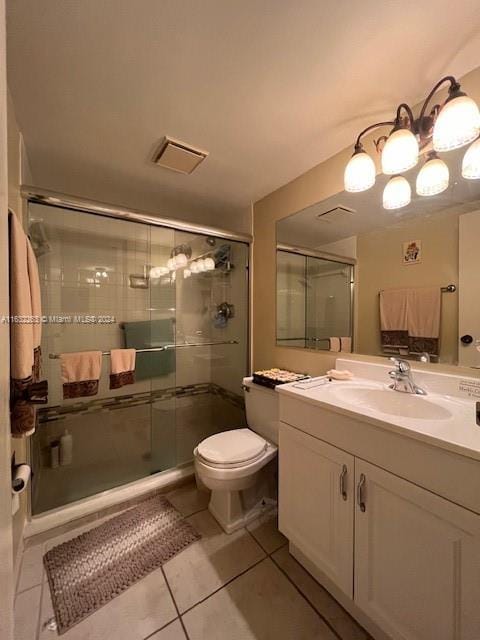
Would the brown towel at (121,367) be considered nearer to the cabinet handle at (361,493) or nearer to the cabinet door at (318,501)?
the cabinet door at (318,501)

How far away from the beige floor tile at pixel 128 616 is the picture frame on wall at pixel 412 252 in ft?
5.98

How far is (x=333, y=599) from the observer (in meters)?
1.06

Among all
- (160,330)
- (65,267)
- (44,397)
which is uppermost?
(65,267)

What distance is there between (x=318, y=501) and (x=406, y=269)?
1.13 m

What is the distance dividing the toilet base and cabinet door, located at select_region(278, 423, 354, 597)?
0.31 m

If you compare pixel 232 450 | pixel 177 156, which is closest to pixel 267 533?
pixel 232 450

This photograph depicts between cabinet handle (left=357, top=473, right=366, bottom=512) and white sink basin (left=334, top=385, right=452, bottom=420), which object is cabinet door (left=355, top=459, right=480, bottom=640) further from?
white sink basin (left=334, top=385, right=452, bottom=420)

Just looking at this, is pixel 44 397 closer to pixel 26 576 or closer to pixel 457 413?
pixel 26 576

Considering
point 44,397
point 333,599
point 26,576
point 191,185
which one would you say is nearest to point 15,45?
point 191,185

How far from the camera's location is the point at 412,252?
1.23m

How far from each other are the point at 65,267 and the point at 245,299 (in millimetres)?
1373

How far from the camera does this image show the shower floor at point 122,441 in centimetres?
160

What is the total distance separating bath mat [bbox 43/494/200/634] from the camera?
1043 mm

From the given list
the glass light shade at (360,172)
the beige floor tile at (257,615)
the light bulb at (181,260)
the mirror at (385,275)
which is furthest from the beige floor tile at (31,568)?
the glass light shade at (360,172)
